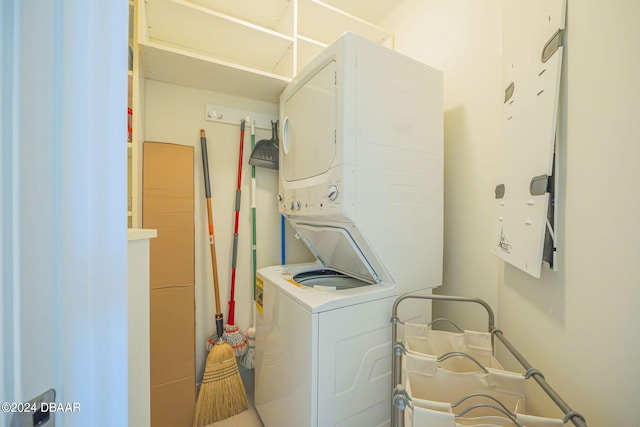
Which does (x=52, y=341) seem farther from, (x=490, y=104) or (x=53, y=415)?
(x=490, y=104)

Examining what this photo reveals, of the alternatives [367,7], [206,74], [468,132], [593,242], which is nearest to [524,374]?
[593,242]

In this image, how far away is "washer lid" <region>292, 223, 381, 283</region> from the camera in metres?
1.38

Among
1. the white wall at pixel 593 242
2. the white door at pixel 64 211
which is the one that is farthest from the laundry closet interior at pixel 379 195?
the white door at pixel 64 211

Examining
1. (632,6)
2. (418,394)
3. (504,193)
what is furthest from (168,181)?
(632,6)

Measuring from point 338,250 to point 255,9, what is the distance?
6.65 ft

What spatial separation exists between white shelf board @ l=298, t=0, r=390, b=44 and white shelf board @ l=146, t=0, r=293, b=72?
1.06 feet

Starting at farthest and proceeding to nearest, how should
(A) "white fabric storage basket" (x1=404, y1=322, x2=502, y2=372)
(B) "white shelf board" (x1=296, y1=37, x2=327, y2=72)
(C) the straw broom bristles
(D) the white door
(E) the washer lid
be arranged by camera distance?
(B) "white shelf board" (x1=296, y1=37, x2=327, y2=72)
(C) the straw broom bristles
(E) the washer lid
(A) "white fabric storage basket" (x1=404, y1=322, x2=502, y2=372)
(D) the white door

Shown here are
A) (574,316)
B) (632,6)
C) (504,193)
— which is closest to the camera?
(632,6)

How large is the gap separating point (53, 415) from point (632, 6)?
1617 mm

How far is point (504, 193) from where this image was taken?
124cm

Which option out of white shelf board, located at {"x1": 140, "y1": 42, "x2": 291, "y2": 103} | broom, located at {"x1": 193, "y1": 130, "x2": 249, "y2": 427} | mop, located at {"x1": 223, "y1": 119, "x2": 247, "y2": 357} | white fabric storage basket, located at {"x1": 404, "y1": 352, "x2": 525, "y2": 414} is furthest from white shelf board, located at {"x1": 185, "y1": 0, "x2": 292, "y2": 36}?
white fabric storage basket, located at {"x1": 404, "y1": 352, "x2": 525, "y2": 414}

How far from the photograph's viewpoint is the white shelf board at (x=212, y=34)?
1599 millimetres

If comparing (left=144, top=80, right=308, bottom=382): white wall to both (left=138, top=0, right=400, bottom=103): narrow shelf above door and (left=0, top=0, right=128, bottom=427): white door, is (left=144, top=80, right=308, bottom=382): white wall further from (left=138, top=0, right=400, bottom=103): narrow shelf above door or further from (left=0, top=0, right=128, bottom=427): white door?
(left=0, top=0, right=128, bottom=427): white door

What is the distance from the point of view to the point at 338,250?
1596 mm
